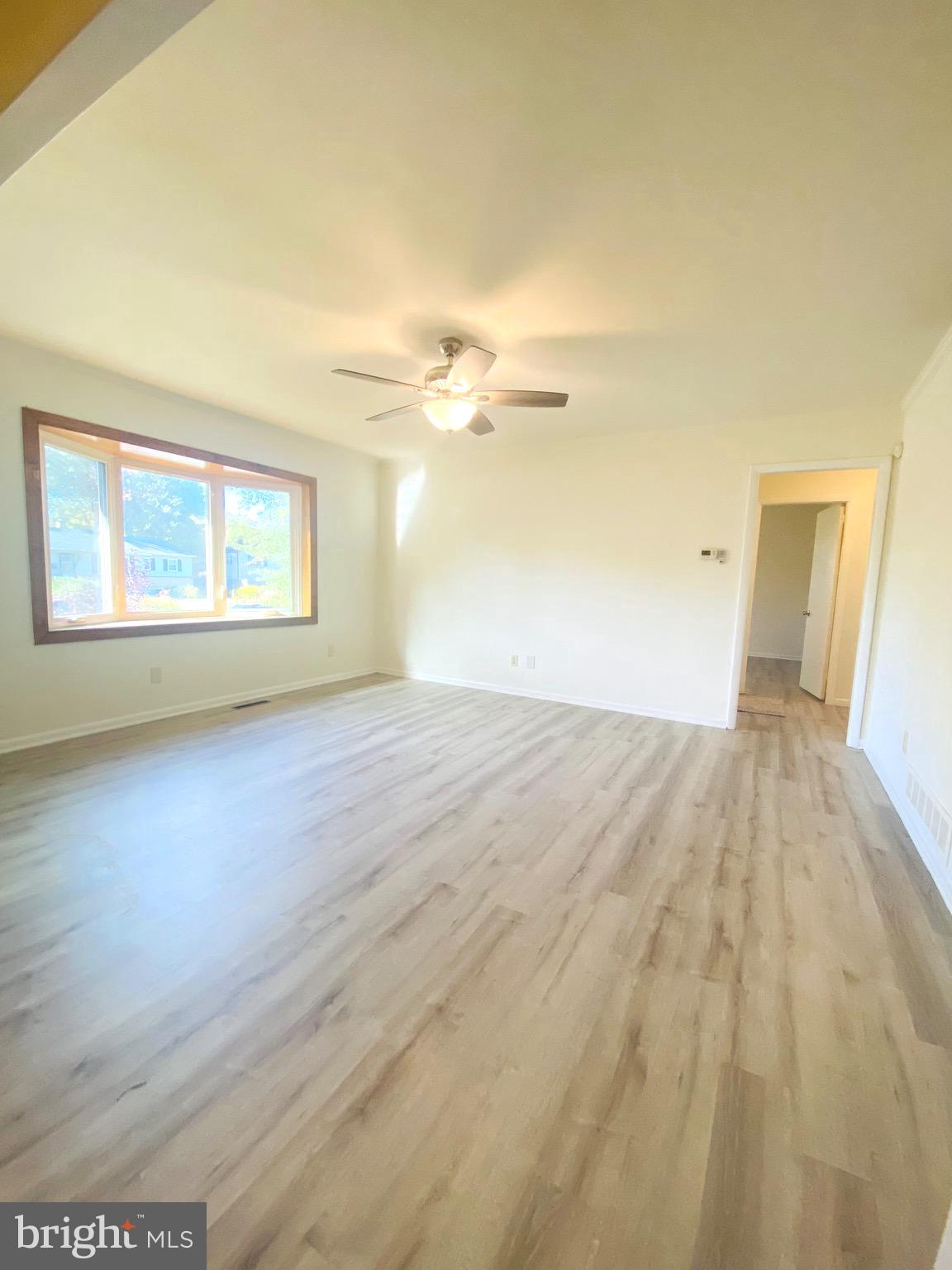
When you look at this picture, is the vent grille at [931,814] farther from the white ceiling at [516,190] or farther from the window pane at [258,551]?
the window pane at [258,551]

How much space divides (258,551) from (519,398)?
3.30 meters

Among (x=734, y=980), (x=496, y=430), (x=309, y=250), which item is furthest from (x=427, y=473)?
(x=734, y=980)

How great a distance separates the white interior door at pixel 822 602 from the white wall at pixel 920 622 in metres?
1.64

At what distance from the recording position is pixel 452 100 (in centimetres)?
135

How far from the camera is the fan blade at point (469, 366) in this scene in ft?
7.82

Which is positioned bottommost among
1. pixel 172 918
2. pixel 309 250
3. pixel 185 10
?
pixel 172 918

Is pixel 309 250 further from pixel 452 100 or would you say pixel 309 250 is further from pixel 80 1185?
pixel 80 1185

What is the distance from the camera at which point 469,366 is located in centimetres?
248

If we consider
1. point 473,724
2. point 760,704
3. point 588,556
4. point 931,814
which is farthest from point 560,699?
point 931,814

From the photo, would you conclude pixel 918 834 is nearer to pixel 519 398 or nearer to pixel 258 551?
pixel 519 398

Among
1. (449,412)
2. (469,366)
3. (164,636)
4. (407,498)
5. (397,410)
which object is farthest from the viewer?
(407,498)

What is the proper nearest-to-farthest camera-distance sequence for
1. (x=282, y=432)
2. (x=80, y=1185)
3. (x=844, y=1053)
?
(x=80, y=1185) → (x=844, y=1053) → (x=282, y=432)

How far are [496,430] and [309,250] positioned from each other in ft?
8.49

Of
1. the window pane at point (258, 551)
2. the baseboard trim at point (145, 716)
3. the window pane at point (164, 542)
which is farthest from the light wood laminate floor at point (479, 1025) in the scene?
the window pane at point (258, 551)
